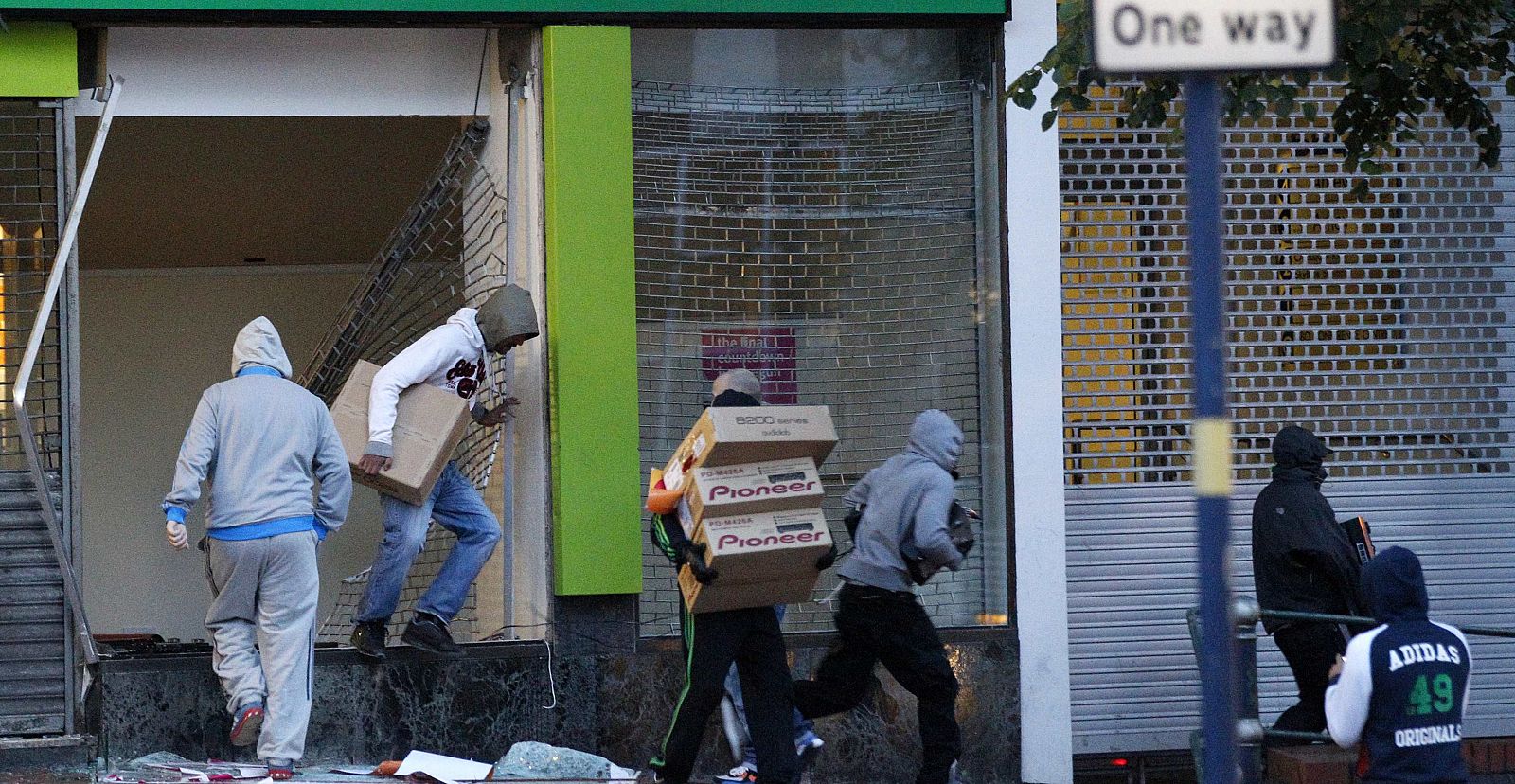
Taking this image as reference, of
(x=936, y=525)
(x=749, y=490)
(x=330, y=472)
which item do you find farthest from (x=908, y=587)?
(x=330, y=472)

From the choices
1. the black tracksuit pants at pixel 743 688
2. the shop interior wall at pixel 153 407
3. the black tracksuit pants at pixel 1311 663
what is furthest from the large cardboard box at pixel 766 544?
the shop interior wall at pixel 153 407

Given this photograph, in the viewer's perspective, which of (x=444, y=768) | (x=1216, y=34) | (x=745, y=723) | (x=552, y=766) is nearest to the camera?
(x=1216, y=34)

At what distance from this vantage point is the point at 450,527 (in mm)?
7750

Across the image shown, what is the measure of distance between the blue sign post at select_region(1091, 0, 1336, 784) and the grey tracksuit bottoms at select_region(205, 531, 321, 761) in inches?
170

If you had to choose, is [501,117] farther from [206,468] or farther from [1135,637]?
[1135,637]

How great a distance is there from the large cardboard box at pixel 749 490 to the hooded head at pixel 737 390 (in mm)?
419

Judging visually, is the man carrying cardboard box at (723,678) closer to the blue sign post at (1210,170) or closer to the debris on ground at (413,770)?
the debris on ground at (413,770)

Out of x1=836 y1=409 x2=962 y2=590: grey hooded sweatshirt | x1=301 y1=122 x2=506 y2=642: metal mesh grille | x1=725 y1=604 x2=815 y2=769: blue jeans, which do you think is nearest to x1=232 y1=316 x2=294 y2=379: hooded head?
x1=301 y1=122 x2=506 y2=642: metal mesh grille

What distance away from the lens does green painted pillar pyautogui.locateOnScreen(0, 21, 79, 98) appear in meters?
7.54

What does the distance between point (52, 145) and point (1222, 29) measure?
567 cm

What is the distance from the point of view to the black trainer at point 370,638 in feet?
24.5

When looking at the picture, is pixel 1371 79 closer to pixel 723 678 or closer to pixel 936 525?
pixel 936 525

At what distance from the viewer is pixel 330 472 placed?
7.14 metres

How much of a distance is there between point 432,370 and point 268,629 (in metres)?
1.29
